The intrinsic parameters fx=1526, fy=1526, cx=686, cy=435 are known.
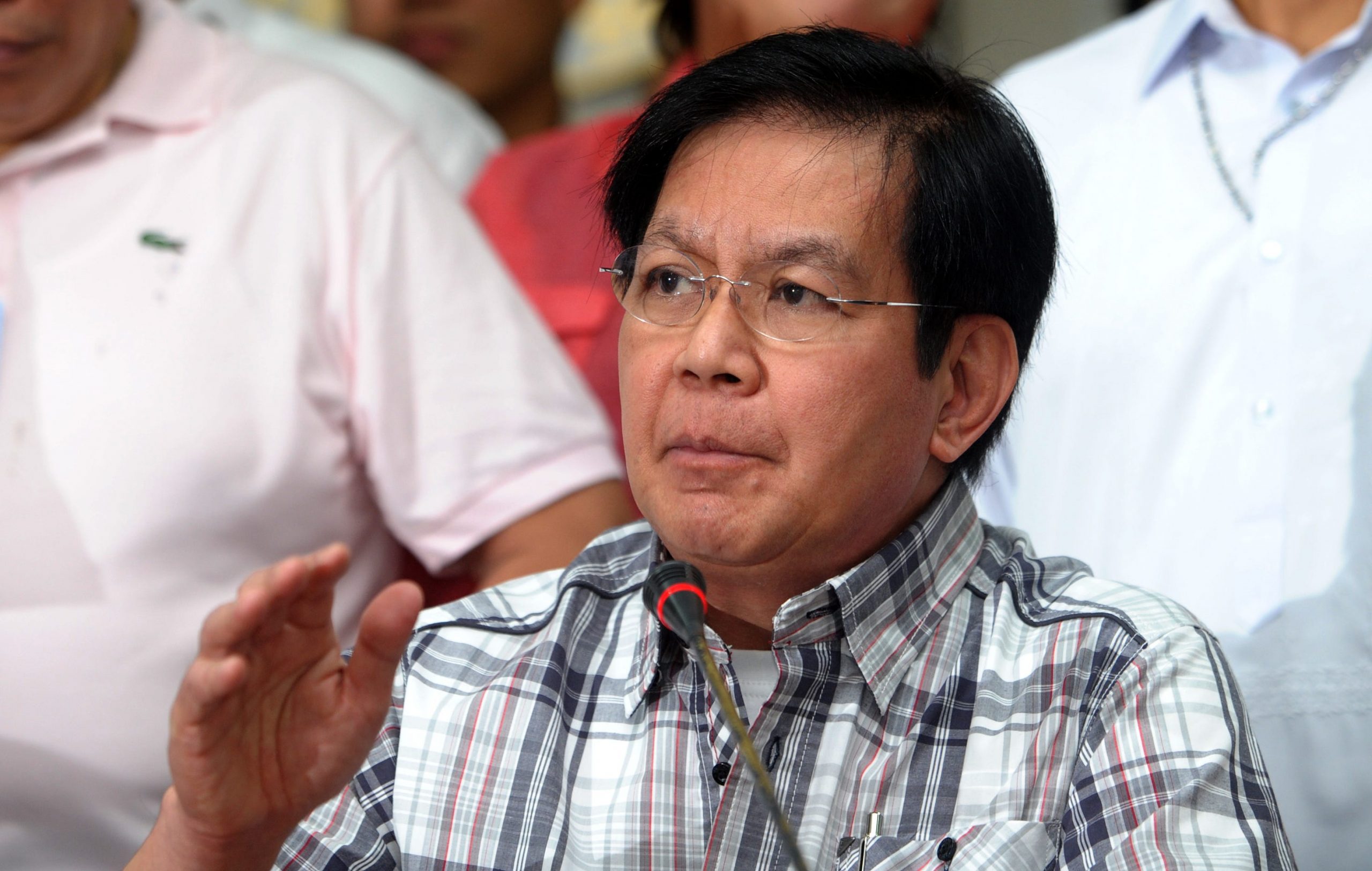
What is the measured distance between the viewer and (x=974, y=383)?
144cm

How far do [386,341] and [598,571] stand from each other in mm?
572

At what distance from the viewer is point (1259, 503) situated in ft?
5.77

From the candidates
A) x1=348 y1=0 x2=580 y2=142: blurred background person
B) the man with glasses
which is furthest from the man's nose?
→ x1=348 y1=0 x2=580 y2=142: blurred background person

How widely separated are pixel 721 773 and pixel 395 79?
191 cm

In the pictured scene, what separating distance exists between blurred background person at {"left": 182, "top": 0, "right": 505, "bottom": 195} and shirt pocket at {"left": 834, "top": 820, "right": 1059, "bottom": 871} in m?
1.71

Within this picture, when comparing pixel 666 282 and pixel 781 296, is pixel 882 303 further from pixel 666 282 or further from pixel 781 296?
pixel 666 282

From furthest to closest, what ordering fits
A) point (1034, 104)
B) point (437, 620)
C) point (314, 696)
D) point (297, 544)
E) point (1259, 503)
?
point (1034, 104)
point (297, 544)
point (1259, 503)
point (437, 620)
point (314, 696)

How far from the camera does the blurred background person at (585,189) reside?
2299 mm

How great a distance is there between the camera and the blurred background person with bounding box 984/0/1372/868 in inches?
67.2

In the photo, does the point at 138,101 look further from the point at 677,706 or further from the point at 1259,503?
the point at 1259,503

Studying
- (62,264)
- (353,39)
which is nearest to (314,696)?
(62,264)

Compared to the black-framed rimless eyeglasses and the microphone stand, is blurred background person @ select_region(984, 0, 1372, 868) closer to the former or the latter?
the black-framed rimless eyeglasses

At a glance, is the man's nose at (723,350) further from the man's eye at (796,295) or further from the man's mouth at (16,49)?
the man's mouth at (16,49)

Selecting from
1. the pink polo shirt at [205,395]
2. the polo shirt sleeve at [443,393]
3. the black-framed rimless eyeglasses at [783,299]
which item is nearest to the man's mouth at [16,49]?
the pink polo shirt at [205,395]
